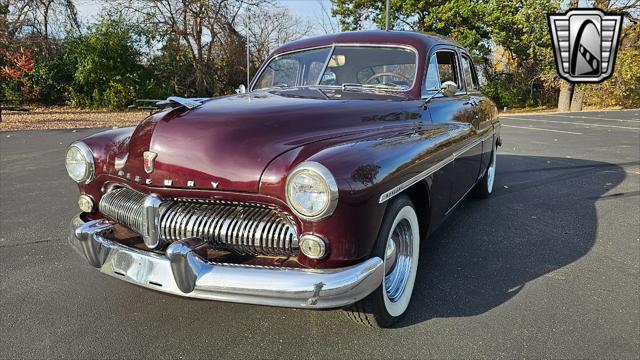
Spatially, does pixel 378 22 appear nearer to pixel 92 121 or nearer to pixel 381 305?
pixel 92 121

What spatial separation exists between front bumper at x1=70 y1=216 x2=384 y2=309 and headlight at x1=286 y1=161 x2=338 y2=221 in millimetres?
270

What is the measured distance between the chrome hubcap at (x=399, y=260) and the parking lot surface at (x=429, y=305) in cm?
19

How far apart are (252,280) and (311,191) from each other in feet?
1.54

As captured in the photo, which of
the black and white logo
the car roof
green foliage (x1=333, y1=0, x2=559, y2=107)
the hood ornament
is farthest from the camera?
green foliage (x1=333, y1=0, x2=559, y2=107)

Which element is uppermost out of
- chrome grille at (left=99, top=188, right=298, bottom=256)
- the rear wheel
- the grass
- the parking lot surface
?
chrome grille at (left=99, top=188, right=298, bottom=256)

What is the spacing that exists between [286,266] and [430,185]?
1193mm

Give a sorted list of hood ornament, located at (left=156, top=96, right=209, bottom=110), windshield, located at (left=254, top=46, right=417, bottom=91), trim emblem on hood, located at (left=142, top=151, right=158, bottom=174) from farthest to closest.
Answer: windshield, located at (left=254, top=46, right=417, bottom=91) → hood ornament, located at (left=156, top=96, right=209, bottom=110) → trim emblem on hood, located at (left=142, top=151, right=158, bottom=174)

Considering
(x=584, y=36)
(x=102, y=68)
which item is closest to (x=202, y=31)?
(x=102, y=68)

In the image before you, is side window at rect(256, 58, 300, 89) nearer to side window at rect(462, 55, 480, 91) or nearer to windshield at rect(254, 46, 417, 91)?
windshield at rect(254, 46, 417, 91)

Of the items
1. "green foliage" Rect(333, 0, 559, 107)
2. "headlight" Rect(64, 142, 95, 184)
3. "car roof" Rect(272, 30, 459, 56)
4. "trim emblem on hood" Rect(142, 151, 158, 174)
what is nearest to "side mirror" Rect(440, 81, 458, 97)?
"car roof" Rect(272, 30, 459, 56)

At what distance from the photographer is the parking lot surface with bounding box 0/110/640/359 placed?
7.54ft

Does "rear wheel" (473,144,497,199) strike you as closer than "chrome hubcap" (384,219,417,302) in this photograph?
No

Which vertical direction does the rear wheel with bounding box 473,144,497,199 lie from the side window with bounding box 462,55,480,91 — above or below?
below

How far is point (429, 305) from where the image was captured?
8.91 ft
